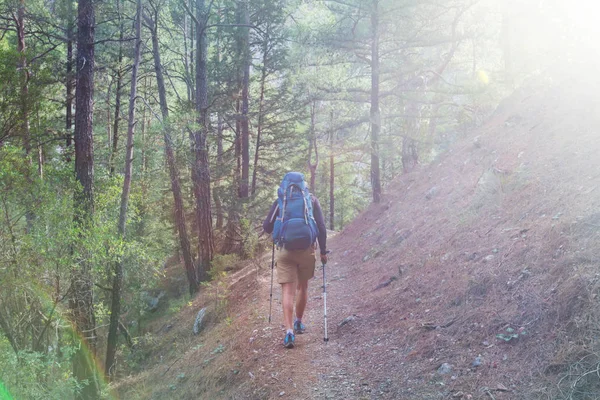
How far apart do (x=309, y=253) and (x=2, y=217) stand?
5.23 metres

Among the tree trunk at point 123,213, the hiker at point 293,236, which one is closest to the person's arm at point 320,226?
the hiker at point 293,236

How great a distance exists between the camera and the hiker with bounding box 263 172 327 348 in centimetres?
541

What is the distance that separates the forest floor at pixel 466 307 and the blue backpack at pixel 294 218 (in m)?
1.44

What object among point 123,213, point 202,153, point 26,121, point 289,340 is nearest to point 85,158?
point 26,121

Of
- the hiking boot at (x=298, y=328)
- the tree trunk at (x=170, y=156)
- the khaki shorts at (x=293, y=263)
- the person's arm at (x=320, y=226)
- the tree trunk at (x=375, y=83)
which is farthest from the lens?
the tree trunk at (x=375, y=83)

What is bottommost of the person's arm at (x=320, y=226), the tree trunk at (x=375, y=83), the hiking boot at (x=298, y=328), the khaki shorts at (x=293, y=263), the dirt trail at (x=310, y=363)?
the dirt trail at (x=310, y=363)

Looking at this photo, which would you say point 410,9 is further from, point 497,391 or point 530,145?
point 497,391

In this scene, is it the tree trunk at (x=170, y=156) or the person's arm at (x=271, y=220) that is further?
the tree trunk at (x=170, y=156)

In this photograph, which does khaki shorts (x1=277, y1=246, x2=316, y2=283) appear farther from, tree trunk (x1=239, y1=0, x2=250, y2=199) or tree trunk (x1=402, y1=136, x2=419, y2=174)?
tree trunk (x1=402, y1=136, x2=419, y2=174)

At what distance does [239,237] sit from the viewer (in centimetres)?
→ 1630

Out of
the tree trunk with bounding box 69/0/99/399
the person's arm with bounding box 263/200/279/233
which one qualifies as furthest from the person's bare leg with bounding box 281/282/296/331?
the tree trunk with bounding box 69/0/99/399

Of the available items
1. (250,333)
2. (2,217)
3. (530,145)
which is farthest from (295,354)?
(530,145)

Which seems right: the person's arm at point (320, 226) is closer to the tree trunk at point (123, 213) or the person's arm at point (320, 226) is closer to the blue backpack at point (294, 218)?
Answer: the blue backpack at point (294, 218)

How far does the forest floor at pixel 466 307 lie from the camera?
12.0 ft
